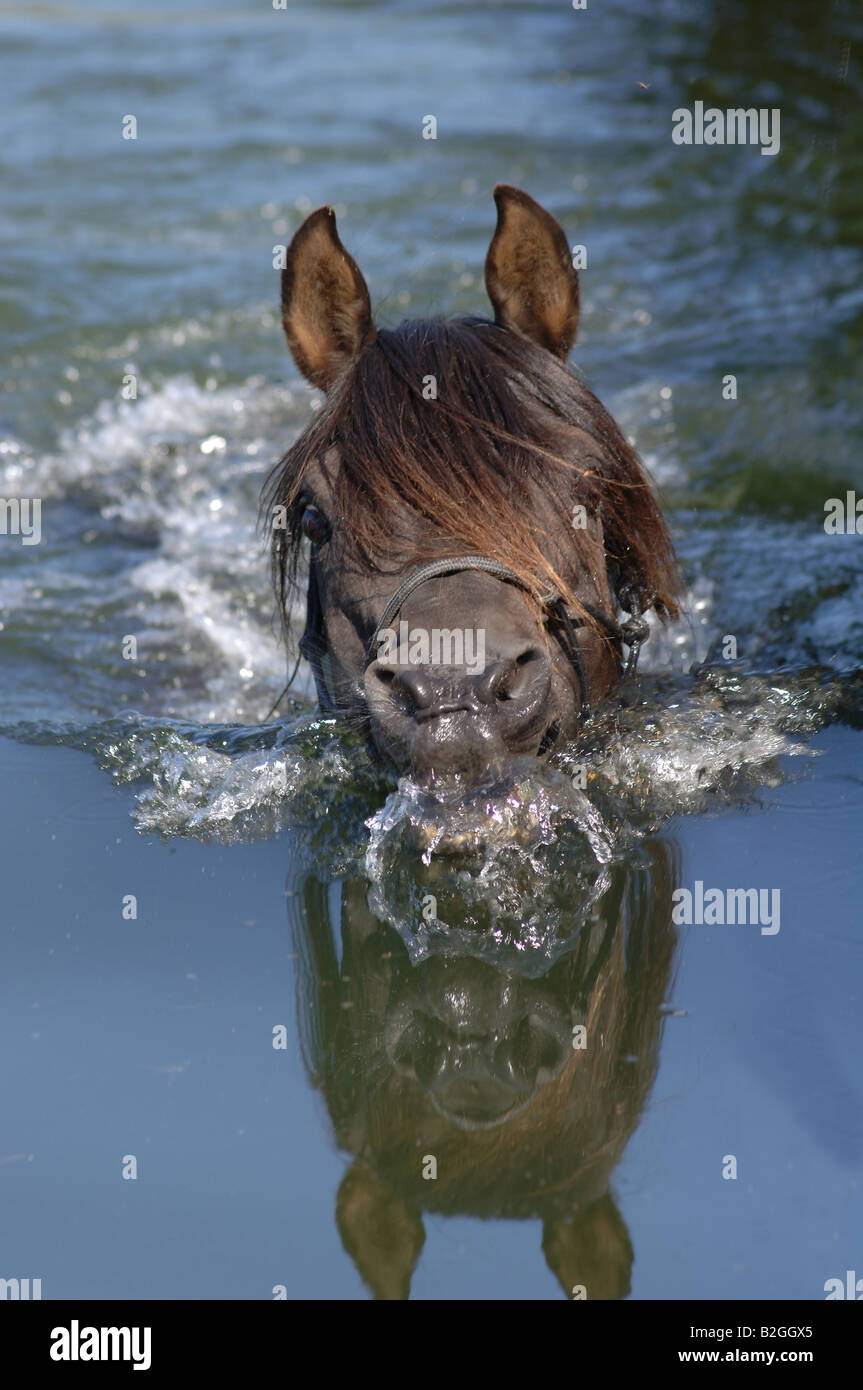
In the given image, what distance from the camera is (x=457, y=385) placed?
445cm

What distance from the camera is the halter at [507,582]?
4.06 metres

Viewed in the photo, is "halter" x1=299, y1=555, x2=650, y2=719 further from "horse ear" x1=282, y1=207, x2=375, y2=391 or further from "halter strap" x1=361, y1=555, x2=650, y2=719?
"horse ear" x1=282, y1=207, x2=375, y2=391

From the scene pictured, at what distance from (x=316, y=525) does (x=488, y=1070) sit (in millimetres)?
1867

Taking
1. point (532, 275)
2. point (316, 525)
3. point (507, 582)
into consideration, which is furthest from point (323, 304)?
point (507, 582)

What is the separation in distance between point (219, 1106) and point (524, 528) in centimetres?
180

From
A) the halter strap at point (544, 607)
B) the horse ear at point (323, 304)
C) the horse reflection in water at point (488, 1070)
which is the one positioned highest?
the horse ear at point (323, 304)

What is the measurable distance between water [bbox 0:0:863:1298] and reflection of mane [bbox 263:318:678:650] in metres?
0.57

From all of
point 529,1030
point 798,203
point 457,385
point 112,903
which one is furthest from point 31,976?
point 798,203

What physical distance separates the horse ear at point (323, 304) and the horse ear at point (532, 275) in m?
0.46

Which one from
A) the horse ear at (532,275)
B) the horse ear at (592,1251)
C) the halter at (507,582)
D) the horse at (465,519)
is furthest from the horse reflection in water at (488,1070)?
the horse ear at (532,275)

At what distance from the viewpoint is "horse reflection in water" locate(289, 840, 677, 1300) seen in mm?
3035

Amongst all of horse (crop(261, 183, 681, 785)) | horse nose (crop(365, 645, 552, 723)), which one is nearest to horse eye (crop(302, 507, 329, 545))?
horse (crop(261, 183, 681, 785))

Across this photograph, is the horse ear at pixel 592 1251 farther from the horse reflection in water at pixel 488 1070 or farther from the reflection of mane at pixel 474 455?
the reflection of mane at pixel 474 455
